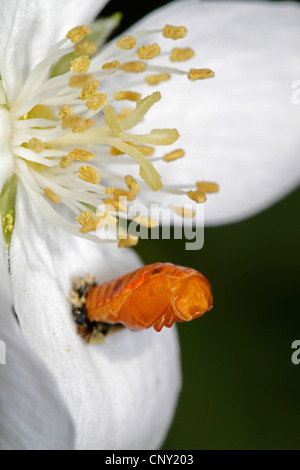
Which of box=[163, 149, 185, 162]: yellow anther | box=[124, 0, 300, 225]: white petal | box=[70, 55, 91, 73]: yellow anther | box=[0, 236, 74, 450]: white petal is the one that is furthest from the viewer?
box=[124, 0, 300, 225]: white petal

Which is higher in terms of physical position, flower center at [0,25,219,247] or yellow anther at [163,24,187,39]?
yellow anther at [163,24,187,39]

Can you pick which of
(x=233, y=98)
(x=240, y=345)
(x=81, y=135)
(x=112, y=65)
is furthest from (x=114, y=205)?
(x=240, y=345)

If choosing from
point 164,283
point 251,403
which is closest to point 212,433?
point 251,403

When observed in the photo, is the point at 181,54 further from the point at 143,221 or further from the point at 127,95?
the point at 143,221

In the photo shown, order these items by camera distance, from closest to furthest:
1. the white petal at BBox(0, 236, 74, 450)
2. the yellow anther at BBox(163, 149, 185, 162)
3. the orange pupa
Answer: the white petal at BBox(0, 236, 74, 450), the orange pupa, the yellow anther at BBox(163, 149, 185, 162)

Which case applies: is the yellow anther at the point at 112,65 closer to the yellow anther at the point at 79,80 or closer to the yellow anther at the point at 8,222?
the yellow anther at the point at 79,80

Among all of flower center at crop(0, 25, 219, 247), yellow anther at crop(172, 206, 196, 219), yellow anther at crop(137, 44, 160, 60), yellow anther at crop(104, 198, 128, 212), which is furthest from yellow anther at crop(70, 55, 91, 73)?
yellow anther at crop(172, 206, 196, 219)

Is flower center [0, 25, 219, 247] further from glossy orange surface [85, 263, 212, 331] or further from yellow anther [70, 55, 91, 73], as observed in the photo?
glossy orange surface [85, 263, 212, 331]

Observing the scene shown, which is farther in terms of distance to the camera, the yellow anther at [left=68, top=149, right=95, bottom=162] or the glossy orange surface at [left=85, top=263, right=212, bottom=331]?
the yellow anther at [left=68, top=149, right=95, bottom=162]

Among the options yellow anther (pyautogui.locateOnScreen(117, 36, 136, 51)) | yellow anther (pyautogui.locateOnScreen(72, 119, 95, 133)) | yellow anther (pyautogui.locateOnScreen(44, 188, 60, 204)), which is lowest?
yellow anther (pyautogui.locateOnScreen(44, 188, 60, 204))
